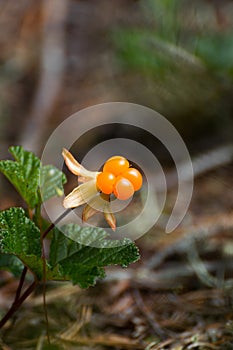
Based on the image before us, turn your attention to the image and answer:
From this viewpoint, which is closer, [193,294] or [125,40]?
[193,294]

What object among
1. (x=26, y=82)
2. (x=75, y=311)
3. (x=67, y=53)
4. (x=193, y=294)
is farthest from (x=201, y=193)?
(x=67, y=53)

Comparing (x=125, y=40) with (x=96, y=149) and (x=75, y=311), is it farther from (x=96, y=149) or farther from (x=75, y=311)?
(x=75, y=311)

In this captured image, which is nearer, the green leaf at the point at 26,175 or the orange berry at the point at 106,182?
the orange berry at the point at 106,182

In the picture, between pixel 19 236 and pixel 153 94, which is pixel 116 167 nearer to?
pixel 19 236

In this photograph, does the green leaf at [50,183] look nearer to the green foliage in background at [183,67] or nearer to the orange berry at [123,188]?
the orange berry at [123,188]

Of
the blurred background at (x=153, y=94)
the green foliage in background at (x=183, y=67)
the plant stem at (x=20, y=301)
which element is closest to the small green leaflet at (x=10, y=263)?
the plant stem at (x=20, y=301)

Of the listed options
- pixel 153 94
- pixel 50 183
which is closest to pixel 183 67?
pixel 153 94
